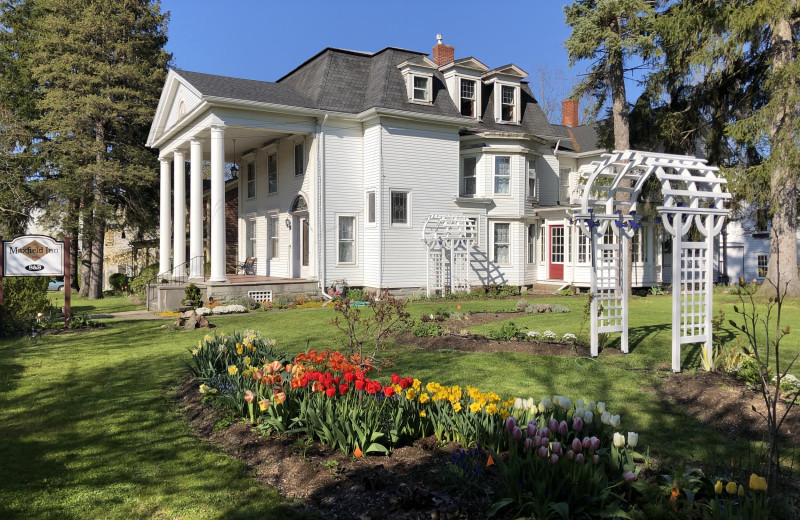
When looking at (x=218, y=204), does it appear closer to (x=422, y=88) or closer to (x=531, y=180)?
(x=422, y=88)

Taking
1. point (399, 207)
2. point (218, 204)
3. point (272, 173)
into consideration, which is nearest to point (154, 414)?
point (218, 204)

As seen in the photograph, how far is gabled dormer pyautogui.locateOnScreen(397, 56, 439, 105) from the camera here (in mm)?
20297

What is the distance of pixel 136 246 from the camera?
31.7 meters

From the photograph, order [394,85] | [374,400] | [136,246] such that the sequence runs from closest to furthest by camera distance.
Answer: [374,400], [394,85], [136,246]

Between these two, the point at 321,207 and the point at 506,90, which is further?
the point at 506,90

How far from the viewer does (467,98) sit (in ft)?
73.8

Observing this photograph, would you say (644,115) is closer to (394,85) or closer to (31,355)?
(394,85)

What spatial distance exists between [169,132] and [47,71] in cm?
770

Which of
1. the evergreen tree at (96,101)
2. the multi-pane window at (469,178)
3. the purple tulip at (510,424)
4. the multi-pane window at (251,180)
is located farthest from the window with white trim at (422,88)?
the purple tulip at (510,424)

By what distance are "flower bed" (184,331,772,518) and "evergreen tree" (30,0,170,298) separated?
2101 cm

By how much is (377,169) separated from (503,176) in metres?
5.54

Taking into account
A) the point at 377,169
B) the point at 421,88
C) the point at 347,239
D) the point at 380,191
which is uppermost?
the point at 421,88

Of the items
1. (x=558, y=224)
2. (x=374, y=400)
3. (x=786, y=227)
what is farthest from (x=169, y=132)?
(x=786, y=227)

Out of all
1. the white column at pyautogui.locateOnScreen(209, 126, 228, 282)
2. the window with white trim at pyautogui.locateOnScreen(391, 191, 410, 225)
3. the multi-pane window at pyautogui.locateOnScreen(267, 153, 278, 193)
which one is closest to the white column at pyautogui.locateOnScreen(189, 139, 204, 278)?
the white column at pyautogui.locateOnScreen(209, 126, 228, 282)
